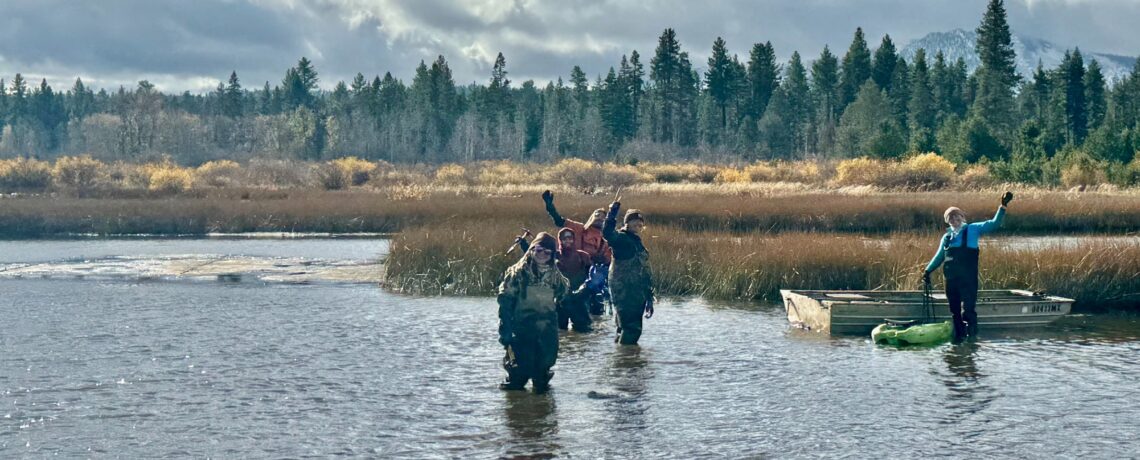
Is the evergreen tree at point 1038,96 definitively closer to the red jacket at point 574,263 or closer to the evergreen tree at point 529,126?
the evergreen tree at point 529,126

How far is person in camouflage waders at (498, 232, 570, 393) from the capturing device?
1405 cm

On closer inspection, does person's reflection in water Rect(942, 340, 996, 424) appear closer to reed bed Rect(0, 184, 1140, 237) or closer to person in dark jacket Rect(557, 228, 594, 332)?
person in dark jacket Rect(557, 228, 594, 332)

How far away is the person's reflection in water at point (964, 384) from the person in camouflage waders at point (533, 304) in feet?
16.0

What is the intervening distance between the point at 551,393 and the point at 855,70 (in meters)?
110

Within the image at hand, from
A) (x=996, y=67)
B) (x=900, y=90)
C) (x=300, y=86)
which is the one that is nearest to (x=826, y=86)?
(x=900, y=90)

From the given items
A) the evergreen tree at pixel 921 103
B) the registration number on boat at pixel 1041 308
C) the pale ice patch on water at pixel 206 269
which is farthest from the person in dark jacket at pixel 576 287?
the evergreen tree at pixel 921 103

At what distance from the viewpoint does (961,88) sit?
5089 inches

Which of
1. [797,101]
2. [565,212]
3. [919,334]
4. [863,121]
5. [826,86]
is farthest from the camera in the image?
[797,101]

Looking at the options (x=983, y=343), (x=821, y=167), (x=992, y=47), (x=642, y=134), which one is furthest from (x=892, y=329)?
(x=642, y=134)

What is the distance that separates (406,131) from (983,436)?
141406 millimetres

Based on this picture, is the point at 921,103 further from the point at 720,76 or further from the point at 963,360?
the point at 963,360

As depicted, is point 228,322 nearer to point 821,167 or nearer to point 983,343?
point 983,343

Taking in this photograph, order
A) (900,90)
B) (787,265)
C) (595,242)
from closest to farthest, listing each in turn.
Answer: (595,242) < (787,265) < (900,90)

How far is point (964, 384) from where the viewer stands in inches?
625
